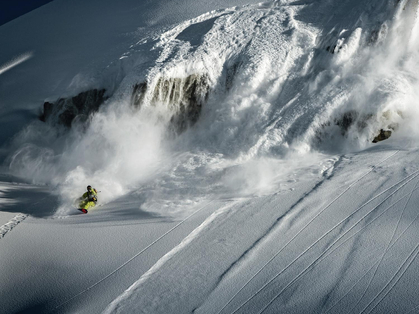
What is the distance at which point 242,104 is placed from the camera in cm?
931

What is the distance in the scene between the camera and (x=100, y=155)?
9367mm

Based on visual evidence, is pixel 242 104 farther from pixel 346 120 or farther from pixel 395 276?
pixel 395 276

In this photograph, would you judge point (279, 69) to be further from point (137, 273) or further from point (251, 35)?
point (137, 273)

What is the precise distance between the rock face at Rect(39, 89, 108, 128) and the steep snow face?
363mm

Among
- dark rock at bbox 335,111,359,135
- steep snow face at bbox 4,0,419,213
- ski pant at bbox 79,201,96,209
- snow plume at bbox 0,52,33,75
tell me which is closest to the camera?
ski pant at bbox 79,201,96,209

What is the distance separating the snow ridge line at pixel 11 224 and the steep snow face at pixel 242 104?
101cm

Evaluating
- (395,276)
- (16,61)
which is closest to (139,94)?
(16,61)

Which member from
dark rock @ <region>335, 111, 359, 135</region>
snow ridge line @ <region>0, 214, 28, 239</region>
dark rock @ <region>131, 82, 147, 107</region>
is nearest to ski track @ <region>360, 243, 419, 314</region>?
dark rock @ <region>335, 111, 359, 135</region>

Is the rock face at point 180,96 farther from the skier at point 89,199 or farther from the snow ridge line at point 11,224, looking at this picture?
the snow ridge line at point 11,224

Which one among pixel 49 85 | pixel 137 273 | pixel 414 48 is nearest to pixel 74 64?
pixel 49 85

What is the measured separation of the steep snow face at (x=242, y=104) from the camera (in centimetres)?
823

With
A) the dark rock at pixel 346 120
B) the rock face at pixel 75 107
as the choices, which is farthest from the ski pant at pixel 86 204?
Result: the dark rock at pixel 346 120

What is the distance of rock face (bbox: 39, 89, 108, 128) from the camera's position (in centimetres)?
1038

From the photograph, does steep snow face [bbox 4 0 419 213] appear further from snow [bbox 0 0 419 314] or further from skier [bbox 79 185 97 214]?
skier [bbox 79 185 97 214]
